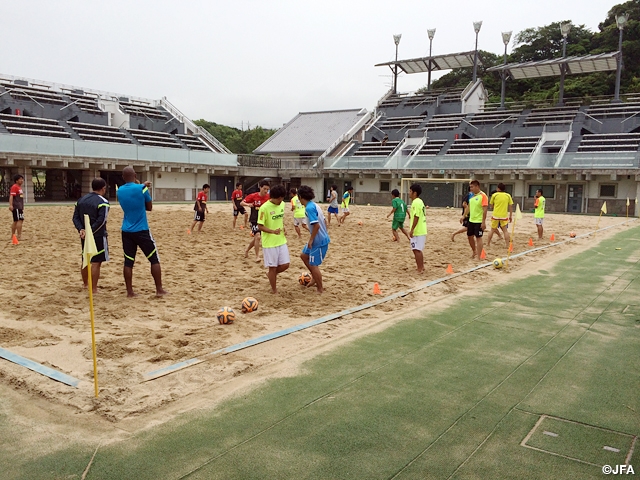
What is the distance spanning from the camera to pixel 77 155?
1225 inches

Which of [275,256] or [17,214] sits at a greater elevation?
[17,214]

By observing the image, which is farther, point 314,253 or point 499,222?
point 499,222

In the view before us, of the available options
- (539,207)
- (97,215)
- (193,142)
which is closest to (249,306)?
(97,215)

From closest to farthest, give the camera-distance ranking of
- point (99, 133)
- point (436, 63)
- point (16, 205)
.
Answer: point (16, 205)
point (99, 133)
point (436, 63)

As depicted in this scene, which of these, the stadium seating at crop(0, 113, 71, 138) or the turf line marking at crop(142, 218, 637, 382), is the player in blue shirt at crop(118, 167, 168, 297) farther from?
the stadium seating at crop(0, 113, 71, 138)

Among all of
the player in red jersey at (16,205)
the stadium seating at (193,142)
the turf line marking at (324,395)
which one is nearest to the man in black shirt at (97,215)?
the turf line marking at (324,395)

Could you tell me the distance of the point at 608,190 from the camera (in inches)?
1286

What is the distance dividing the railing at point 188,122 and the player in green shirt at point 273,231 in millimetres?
39753

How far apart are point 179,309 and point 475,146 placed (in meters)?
36.7

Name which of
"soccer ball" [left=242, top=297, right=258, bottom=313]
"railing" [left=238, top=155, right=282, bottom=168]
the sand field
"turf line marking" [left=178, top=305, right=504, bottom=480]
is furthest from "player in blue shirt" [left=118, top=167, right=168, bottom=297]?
"railing" [left=238, top=155, right=282, bottom=168]

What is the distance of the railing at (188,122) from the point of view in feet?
151

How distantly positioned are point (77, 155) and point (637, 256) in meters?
29.1

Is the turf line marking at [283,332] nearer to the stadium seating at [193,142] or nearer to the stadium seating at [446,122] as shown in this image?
the stadium seating at [446,122]

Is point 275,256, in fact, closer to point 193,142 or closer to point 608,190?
point 608,190
